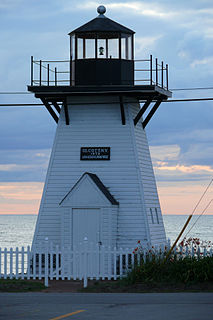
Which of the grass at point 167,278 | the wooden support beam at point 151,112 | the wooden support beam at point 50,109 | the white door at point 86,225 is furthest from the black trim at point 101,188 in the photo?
the grass at point 167,278

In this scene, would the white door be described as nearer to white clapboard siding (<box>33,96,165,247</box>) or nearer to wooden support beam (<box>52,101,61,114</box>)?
white clapboard siding (<box>33,96,165,247</box>)

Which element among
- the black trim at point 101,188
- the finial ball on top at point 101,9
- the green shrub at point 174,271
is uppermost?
the finial ball on top at point 101,9

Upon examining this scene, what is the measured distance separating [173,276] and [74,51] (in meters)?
9.00

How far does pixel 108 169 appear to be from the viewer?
79.2ft

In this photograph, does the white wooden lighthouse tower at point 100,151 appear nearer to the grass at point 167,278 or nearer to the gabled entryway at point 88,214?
the gabled entryway at point 88,214

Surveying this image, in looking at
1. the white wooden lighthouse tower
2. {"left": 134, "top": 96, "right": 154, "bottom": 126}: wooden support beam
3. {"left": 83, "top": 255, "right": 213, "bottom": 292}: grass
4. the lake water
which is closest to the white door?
the white wooden lighthouse tower

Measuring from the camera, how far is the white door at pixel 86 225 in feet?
76.2

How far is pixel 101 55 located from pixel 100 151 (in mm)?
3264

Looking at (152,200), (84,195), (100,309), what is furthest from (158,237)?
(100,309)

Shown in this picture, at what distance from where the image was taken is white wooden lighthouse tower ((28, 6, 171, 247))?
23.4 meters

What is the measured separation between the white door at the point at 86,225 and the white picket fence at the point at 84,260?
479mm

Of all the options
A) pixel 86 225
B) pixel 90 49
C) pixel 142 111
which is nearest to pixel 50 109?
pixel 90 49

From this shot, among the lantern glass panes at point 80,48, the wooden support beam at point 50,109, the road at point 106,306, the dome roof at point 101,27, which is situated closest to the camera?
the road at point 106,306

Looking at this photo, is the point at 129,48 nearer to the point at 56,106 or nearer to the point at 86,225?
the point at 56,106
